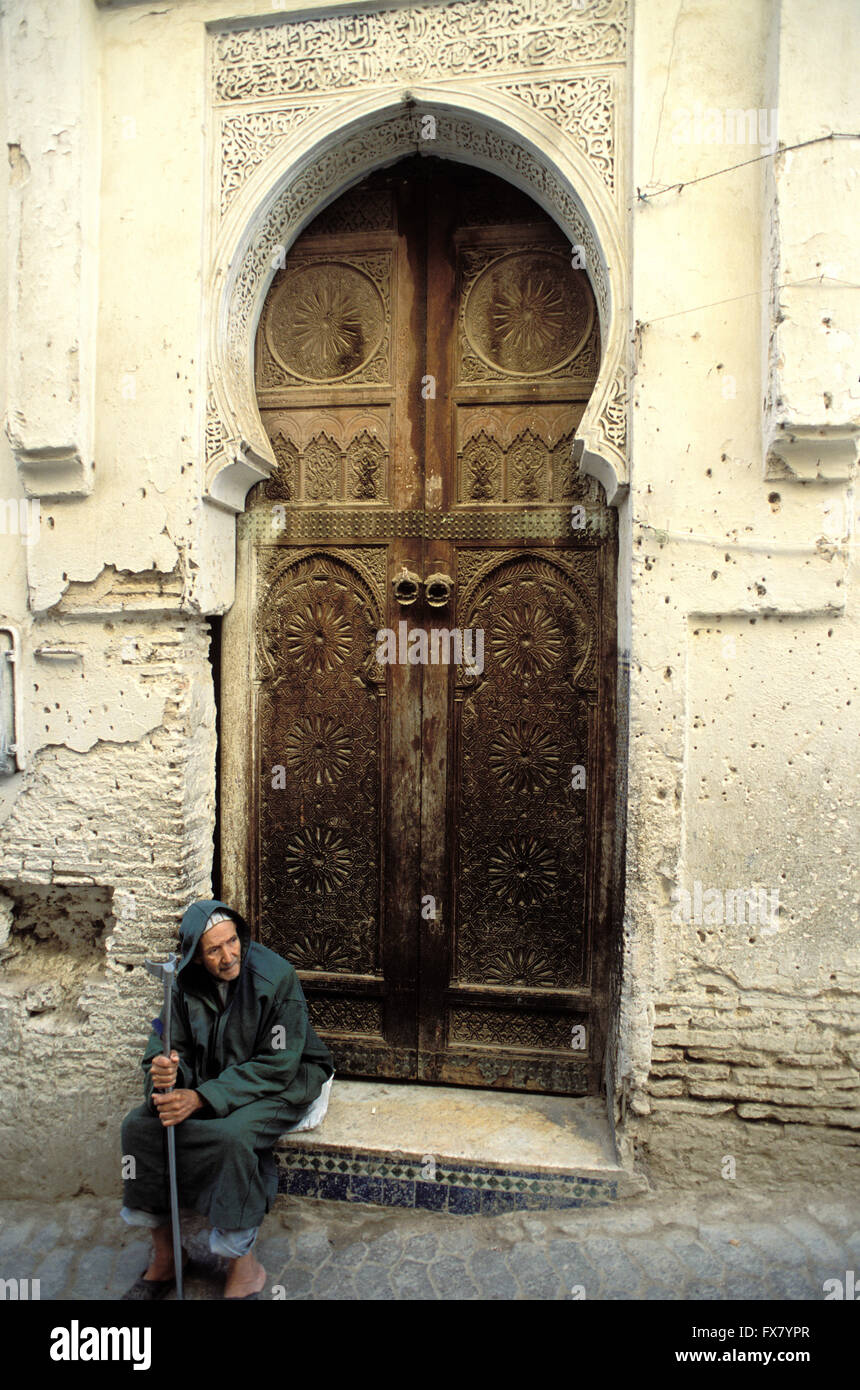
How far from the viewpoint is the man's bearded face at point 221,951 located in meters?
2.94

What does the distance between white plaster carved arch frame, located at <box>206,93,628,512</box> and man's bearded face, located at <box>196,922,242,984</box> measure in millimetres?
1594

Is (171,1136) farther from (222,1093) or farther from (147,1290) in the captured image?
(147,1290)

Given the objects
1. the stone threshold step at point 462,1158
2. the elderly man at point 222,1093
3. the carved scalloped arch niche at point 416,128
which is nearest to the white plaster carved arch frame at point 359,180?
the carved scalloped arch niche at point 416,128

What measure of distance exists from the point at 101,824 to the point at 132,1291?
155 cm

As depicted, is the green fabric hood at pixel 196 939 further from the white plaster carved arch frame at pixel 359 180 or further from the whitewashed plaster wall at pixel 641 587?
the white plaster carved arch frame at pixel 359 180

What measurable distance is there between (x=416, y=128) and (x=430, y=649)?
1.98 meters

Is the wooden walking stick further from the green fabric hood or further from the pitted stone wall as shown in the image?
the pitted stone wall

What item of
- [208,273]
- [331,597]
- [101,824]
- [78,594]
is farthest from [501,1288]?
[208,273]

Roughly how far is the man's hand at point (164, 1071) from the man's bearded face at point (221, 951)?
309 mm

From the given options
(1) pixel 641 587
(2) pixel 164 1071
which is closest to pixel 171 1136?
(2) pixel 164 1071

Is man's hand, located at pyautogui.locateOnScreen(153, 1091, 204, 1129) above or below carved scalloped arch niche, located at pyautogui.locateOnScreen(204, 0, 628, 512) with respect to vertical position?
below

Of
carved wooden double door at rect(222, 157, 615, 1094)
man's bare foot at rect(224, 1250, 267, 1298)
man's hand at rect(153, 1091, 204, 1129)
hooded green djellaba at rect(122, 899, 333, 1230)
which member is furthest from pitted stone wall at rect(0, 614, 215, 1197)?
man's bare foot at rect(224, 1250, 267, 1298)

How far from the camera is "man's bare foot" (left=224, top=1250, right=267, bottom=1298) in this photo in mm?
2793

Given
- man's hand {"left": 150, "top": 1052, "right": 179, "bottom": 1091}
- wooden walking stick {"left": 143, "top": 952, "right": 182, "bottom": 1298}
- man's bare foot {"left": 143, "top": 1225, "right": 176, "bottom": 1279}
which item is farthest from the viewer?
man's bare foot {"left": 143, "top": 1225, "right": 176, "bottom": 1279}
